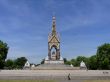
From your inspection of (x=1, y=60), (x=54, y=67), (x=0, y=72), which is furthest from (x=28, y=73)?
(x=1, y=60)

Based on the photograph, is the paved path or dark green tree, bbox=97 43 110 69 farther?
dark green tree, bbox=97 43 110 69

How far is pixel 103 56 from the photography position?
81000mm

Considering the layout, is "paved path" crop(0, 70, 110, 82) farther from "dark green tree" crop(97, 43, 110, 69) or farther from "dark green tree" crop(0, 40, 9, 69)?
"dark green tree" crop(97, 43, 110, 69)

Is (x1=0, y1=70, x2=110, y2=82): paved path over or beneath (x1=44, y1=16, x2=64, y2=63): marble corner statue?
beneath

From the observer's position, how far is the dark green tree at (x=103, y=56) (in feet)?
258

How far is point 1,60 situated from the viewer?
75750 millimetres

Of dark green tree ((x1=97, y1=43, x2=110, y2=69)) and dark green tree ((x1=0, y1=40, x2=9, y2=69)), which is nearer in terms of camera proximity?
dark green tree ((x1=0, y1=40, x2=9, y2=69))

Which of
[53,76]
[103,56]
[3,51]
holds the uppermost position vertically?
[3,51]

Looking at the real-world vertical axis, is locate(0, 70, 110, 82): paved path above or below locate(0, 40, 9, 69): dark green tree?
below

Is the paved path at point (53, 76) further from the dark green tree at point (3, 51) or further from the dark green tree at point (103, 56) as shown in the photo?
the dark green tree at point (103, 56)

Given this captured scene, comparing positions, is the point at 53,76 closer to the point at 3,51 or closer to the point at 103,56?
the point at 3,51

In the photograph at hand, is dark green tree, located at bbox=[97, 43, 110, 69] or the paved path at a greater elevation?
dark green tree, located at bbox=[97, 43, 110, 69]

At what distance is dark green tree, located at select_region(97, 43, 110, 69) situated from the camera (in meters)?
78.6

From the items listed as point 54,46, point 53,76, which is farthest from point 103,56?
point 53,76
